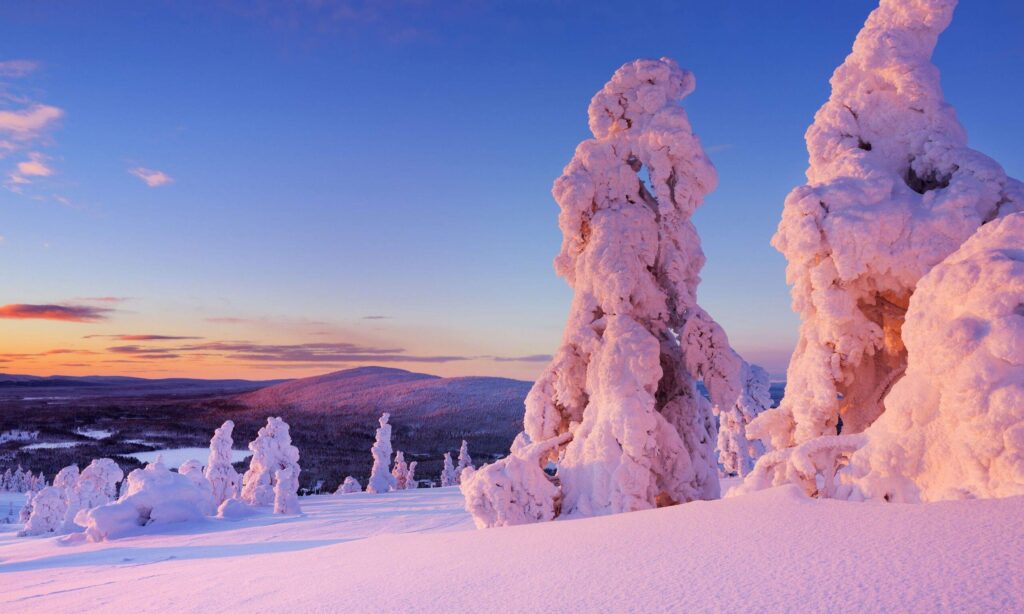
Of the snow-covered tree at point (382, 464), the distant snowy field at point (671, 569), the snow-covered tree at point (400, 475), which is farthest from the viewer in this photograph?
the snow-covered tree at point (400, 475)

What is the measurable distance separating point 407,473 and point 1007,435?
151 feet

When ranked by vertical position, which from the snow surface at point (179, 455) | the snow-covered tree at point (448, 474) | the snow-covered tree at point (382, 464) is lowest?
the snow surface at point (179, 455)

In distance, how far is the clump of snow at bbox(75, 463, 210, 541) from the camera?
14.5m

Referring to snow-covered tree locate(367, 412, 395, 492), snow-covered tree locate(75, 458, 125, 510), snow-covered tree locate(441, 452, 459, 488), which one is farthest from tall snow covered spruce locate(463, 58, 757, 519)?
snow-covered tree locate(441, 452, 459, 488)

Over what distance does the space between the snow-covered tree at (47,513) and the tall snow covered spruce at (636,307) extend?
22976mm

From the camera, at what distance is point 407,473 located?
47.5 m

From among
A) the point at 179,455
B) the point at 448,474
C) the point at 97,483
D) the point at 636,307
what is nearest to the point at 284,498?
the point at 97,483

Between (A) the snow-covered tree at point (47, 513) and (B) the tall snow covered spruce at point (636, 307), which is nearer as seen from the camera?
(B) the tall snow covered spruce at point (636, 307)

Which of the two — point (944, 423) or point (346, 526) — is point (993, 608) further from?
point (346, 526)

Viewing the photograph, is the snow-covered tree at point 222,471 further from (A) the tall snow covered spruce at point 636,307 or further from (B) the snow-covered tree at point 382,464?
(A) the tall snow covered spruce at point 636,307

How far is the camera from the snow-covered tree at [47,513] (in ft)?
79.9

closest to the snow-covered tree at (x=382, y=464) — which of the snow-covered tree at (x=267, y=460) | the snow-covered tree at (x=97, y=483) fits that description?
the snow-covered tree at (x=267, y=460)

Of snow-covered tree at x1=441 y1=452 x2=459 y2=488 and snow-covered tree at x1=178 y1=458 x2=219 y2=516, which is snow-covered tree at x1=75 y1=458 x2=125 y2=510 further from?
snow-covered tree at x1=441 y1=452 x2=459 y2=488

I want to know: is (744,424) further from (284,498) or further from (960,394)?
(960,394)
